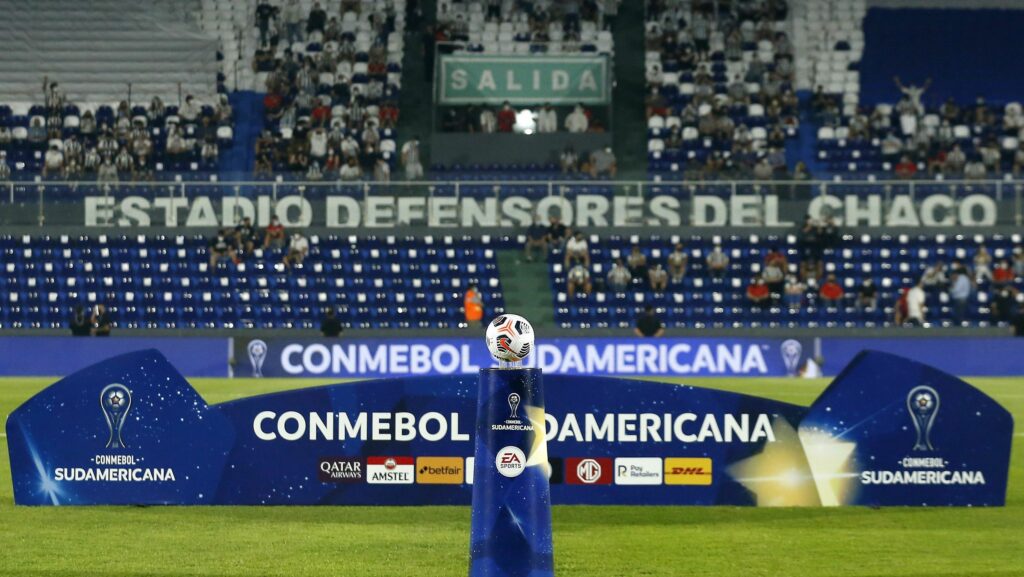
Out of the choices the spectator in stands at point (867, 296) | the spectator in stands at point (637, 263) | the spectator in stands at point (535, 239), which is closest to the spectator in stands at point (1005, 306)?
the spectator in stands at point (867, 296)

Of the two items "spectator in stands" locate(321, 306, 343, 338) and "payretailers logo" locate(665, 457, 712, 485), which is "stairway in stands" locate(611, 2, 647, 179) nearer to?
"spectator in stands" locate(321, 306, 343, 338)

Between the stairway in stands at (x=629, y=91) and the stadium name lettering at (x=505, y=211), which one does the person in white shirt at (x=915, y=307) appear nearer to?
the stadium name lettering at (x=505, y=211)

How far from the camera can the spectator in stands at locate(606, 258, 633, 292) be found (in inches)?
1284

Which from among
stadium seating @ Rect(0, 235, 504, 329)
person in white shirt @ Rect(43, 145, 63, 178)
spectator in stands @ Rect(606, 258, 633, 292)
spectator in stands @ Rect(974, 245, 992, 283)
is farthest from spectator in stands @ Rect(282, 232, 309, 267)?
spectator in stands @ Rect(974, 245, 992, 283)

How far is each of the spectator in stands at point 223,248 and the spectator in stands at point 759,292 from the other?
1025 centimetres

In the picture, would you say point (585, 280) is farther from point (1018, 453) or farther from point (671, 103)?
point (1018, 453)

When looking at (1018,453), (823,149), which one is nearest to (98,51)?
(823,149)

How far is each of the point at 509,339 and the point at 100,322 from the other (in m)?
25.8

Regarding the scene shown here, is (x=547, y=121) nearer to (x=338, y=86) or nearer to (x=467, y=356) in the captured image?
(x=338, y=86)

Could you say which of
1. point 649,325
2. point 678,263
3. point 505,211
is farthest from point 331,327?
point 678,263

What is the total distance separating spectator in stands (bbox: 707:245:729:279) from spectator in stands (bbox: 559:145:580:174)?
4546mm

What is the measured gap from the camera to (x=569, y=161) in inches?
1430

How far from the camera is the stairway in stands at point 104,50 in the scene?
40.8m

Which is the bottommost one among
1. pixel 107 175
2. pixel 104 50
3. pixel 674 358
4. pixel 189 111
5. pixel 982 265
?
pixel 674 358
